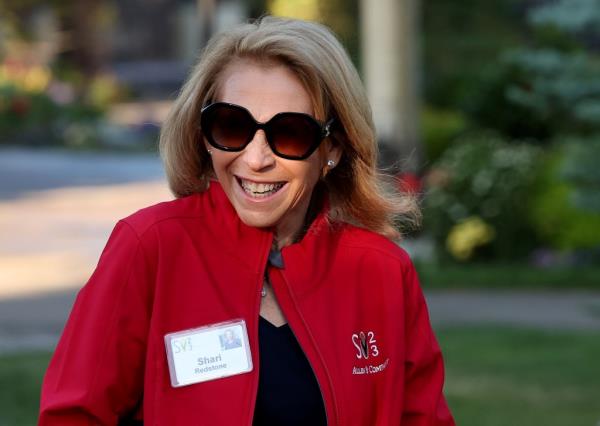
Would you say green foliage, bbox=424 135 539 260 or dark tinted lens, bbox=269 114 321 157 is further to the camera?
green foliage, bbox=424 135 539 260

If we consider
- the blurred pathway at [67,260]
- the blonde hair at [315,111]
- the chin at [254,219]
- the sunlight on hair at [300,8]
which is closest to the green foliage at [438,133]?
the blurred pathway at [67,260]

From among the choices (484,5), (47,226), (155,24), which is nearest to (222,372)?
(47,226)

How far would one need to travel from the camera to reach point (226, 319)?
254 cm

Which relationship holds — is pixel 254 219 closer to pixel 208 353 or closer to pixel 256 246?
pixel 256 246

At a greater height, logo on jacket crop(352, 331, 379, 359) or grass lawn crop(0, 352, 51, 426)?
logo on jacket crop(352, 331, 379, 359)

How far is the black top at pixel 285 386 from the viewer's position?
254cm

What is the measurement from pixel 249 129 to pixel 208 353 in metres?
0.48

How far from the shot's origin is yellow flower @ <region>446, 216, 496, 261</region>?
13.3 m

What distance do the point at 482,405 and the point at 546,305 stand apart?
4015mm

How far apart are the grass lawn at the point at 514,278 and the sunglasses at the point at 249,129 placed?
9.21 m

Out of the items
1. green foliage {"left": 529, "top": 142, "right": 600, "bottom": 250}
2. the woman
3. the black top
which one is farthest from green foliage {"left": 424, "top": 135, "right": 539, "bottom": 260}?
the black top

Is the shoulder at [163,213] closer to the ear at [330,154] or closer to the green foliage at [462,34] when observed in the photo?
the ear at [330,154]

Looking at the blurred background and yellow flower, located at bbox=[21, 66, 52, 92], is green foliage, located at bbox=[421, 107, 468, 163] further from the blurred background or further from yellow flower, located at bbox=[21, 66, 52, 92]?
yellow flower, located at bbox=[21, 66, 52, 92]

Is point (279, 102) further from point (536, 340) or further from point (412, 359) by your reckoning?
point (536, 340)
